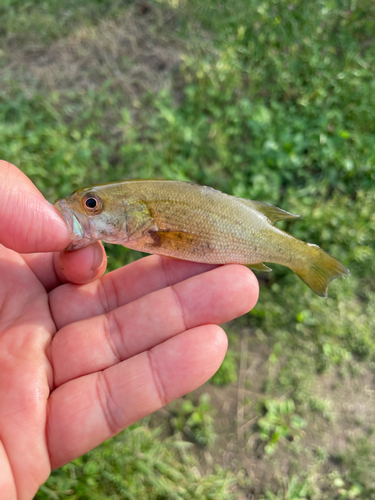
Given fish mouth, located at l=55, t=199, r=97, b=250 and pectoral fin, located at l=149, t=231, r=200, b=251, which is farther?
pectoral fin, located at l=149, t=231, r=200, b=251

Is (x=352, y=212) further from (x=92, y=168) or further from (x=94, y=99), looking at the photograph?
(x=94, y=99)

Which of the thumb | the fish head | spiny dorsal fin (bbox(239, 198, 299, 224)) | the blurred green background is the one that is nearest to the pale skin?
the thumb

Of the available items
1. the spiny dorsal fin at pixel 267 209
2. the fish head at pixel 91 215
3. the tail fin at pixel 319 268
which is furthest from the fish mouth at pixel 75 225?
the tail fin at pixel 319 268

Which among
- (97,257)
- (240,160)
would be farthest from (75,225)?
(240,160)

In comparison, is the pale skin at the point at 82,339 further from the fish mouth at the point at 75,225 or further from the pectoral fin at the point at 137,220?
the pectoral fin at the point at 137,220

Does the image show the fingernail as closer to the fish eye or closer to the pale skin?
the pale skin

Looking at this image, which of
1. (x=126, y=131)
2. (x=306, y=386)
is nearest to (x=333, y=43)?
(x=126, y=131)
